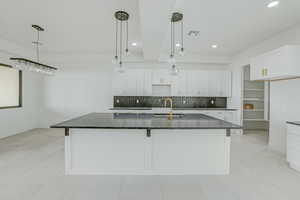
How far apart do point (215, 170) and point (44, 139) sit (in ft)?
14.8

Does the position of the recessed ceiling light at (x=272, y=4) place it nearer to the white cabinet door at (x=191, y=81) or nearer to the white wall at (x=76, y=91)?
the white cabinet door at (x=191, y=81)

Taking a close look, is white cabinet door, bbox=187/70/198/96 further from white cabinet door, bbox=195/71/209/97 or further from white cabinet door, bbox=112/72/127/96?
white cabinet door, bbox=112/72/127/96

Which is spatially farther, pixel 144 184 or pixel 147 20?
pixel 147 20

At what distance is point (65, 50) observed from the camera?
547 centimetres

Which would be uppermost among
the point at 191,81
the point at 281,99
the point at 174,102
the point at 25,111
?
the point at 191,81

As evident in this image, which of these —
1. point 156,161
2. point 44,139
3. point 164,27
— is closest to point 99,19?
point 164,27

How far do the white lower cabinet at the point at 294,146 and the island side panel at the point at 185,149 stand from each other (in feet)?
4.18

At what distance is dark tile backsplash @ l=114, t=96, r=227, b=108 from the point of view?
19.9ft

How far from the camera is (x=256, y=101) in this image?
6.22 metres

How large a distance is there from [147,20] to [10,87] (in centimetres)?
503

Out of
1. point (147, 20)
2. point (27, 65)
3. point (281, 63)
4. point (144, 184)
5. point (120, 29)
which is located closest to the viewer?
point (144, 184)

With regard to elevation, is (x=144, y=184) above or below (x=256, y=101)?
below

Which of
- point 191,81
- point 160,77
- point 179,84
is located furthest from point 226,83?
point 160,77

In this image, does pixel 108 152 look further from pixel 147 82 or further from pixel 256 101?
pixel 256 101
